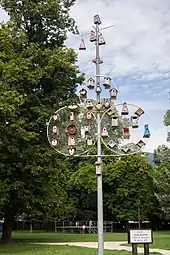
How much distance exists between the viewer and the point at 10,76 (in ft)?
76.9

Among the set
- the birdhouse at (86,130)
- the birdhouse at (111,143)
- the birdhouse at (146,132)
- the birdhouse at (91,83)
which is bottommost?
the birdhouse at (111,143)

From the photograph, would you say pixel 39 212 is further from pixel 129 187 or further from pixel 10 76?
pixel 129 187

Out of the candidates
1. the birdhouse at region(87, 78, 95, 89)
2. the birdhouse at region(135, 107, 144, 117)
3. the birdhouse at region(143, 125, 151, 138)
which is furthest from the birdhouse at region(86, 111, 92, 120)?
the birdhouse at region(143, 125, 151, 138)

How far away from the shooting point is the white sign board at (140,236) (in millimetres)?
12852

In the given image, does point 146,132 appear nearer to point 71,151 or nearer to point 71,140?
point 71,140

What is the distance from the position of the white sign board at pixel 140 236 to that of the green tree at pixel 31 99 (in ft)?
36.4

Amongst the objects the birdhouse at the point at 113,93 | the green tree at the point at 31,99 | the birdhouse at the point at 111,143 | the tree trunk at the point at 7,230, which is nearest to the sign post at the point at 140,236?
the birdhouse at the point at 111,143

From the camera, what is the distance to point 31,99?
1006 inches

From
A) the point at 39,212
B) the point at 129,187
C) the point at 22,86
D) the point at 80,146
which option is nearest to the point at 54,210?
the point at 39,212

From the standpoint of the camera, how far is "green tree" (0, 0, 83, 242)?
23.7m

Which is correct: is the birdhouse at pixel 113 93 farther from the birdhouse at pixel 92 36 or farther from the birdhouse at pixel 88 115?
the birdhouse at pixel 92 36

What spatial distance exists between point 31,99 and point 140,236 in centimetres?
1398

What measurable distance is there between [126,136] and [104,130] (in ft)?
1.84

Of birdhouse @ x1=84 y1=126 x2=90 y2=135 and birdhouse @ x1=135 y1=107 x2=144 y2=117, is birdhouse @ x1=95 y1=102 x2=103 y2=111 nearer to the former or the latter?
birdhouse @ x1=84 y1=126 x2=90 y2=135
